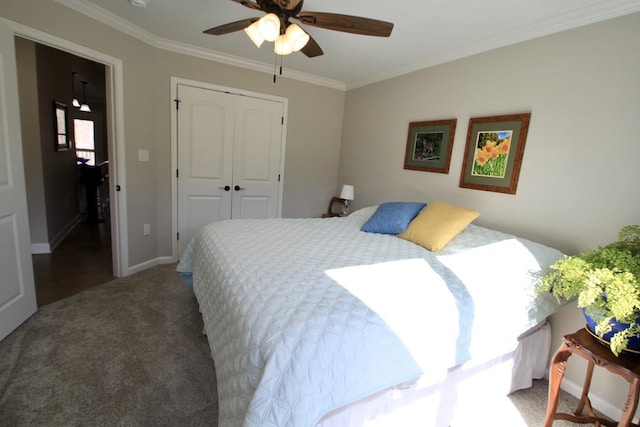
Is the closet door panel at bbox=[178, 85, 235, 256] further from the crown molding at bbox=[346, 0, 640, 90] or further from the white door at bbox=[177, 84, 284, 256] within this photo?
the crown molding at bbox=[346, 0, 640, 90]

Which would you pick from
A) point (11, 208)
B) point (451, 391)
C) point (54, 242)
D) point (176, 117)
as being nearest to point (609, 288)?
point (451, 391)

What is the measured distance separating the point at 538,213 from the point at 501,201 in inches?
10.7

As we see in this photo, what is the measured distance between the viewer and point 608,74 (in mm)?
1796

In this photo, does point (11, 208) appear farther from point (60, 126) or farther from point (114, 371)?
point (60, 126)

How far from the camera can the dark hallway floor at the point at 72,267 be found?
8.91 ft

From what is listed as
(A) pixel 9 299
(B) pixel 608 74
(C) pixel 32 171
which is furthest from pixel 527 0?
(C) pixel 32 171

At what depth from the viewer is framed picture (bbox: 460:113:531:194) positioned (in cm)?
222

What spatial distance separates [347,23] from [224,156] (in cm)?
232

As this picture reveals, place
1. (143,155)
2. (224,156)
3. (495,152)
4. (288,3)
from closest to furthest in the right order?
(288,3) → (495,152) → (143,155) → (224,156)

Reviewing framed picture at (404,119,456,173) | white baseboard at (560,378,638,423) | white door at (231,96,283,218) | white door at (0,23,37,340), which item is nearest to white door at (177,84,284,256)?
white door at (231,96,283,218)

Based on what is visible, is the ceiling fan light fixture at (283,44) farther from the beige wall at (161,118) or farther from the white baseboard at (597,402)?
the white baseboard at (597,402)

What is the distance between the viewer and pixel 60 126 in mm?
4094

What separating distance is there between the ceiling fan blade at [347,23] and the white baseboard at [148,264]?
2.87m

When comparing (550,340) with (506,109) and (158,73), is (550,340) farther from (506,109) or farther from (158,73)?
(158,73)
